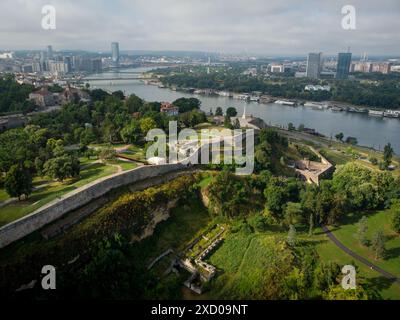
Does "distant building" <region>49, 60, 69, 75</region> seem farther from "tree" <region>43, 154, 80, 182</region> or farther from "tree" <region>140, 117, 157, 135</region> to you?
"tree" <region>43, 154, 80, 182</region>

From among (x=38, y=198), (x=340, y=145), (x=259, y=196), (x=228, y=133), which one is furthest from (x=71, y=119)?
(x=340, y=145)

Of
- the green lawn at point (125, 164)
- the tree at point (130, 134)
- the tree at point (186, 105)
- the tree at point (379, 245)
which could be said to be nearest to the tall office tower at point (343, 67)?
the tree at point (186, 105)

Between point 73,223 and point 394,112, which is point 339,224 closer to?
point 73,223

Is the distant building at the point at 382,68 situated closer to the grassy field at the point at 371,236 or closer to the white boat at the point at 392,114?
the white boat at the point at 392,114

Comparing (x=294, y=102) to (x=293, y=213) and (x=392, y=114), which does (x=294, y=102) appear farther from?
(x=293, y=213)

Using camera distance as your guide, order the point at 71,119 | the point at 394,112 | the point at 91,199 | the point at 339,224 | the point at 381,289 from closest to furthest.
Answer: the point at 381,289 → the point at 91,199 → the point at 339,224 → the point at 71,119 → the point at 394,112

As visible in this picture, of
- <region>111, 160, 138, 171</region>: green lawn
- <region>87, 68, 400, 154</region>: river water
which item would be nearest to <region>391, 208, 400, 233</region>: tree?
<region>111, 160, 138, 171</region>: green lawn
